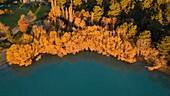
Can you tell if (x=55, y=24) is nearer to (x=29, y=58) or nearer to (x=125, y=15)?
(x=29, y=58)

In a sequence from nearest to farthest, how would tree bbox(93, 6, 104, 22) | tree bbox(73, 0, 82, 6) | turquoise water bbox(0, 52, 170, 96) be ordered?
turquoise water bbox(0, 52, 170, 96), tree bbox(93, 6, 104, 22), tree bbox(73, 0, 82, 6)

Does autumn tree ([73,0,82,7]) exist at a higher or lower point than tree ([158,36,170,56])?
higher

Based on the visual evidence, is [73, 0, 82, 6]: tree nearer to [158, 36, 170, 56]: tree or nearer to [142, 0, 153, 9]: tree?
[142, 0, 153, 9]: tree

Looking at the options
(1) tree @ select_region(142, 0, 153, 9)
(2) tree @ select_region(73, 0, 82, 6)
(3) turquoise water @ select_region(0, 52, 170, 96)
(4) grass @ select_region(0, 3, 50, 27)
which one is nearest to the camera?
(3) turquoise water @ select_region(0, 52, 170, 96)

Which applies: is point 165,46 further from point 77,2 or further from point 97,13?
point 77,2

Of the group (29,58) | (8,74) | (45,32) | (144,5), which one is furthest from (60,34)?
(144,5)

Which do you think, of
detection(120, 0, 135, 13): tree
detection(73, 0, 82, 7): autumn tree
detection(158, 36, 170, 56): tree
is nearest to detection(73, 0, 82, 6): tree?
detection(73, 0, 82, 7): autumn tree

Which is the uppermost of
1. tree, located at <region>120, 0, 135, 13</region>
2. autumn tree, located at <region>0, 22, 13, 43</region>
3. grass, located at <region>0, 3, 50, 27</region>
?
tree, located at <region>120, 0, 135, 13</region>
